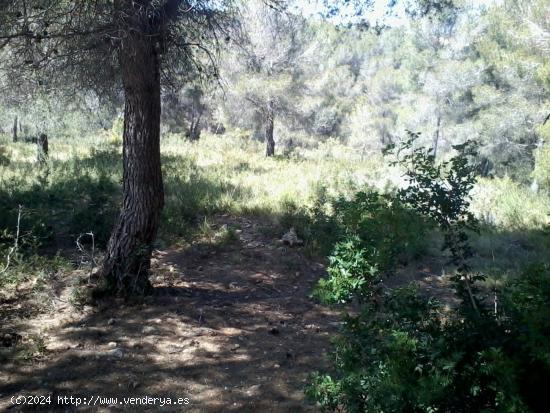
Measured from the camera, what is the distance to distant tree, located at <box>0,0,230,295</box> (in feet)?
15.0

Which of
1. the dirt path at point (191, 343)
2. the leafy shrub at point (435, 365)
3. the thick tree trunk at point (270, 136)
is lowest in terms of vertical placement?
the dirt path at point (191, 343)

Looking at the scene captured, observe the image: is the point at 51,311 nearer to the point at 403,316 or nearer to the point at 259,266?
the point at 259,266

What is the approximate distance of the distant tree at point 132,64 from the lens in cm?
457

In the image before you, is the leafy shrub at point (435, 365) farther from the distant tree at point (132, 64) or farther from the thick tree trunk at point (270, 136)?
the thick tree trunk at point (270, 136)

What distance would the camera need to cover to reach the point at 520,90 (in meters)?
21.3

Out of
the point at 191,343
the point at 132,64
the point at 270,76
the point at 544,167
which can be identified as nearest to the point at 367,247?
the point at 191,343

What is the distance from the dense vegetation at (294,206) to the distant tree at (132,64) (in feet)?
0.07

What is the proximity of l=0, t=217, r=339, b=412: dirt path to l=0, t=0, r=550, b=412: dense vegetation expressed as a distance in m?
0.38

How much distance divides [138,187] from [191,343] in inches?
69.6

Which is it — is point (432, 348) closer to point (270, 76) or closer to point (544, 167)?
point (544, 167)

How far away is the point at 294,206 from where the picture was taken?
8.70 m

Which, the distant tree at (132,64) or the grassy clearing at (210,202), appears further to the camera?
the grassy clearing at (210,202)

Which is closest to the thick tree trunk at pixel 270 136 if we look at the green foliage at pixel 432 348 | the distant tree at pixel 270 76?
the distant tree at pixel 270 76

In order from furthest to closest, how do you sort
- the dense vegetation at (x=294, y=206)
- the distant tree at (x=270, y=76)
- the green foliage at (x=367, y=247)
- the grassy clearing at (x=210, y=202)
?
1. the distant tree at (x=270, y=76)
2. the grassy clearing at (x=210, y=202)
3. the green foliage at (x=367, y=247)
4. the dense vegetation at (x=294, y=206)
